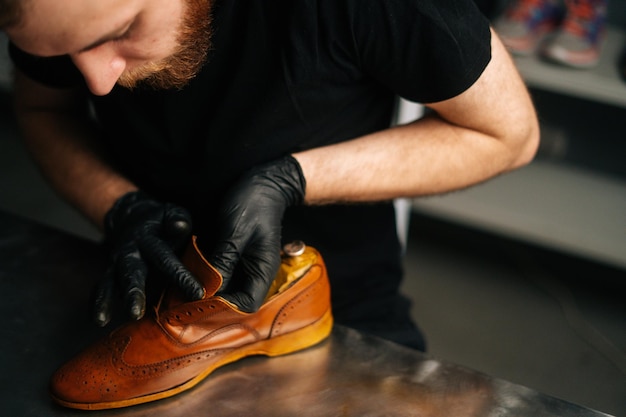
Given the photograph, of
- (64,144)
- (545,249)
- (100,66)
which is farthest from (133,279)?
(545,249)

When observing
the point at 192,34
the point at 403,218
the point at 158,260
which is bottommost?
the point at 403,218

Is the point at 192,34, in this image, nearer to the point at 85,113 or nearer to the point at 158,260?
the point at 158,260

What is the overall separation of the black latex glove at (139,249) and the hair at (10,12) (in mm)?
353

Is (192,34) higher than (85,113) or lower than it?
higher

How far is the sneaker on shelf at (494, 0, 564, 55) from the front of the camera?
6.39 ft

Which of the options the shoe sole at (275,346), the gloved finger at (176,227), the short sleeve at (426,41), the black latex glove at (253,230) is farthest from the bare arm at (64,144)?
the short sleeve at (426,41)

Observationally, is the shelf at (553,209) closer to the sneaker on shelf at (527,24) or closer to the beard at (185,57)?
the sneaker on shelf at (527,24)

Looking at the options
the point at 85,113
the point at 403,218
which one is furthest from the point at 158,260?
the point at 403,218

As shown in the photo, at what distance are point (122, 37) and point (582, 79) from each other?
1.39m

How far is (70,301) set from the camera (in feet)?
3.35

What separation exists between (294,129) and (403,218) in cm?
117

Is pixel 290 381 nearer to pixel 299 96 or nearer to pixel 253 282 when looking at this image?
pixel 253 282

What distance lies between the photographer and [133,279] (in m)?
0.93

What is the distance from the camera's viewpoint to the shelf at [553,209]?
1.98m
